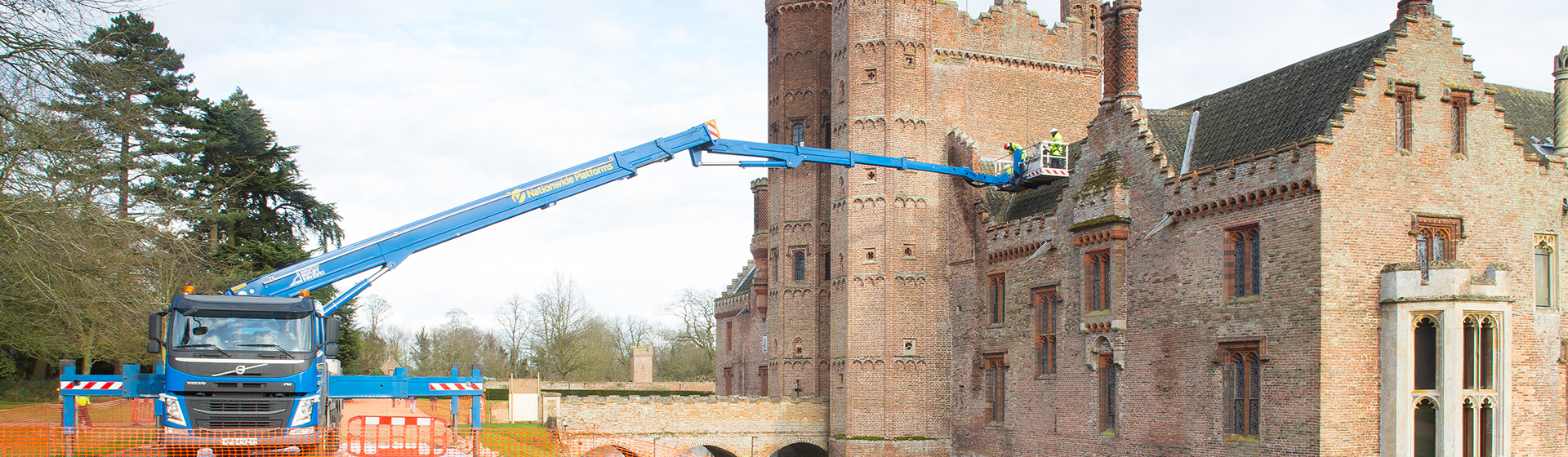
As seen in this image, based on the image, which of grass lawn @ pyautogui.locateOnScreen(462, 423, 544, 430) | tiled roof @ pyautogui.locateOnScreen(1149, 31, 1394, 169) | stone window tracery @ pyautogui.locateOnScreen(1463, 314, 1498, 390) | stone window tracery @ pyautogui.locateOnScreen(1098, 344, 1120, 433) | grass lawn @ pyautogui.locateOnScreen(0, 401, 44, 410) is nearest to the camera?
stone window tracery @ pyautogui.locateOnScreen(1463, 314, 1498, 390)

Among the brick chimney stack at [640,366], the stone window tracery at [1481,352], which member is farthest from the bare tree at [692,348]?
the stone window tracery at [1481,352]

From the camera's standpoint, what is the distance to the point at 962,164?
38812 mm

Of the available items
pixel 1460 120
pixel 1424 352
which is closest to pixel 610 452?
pixel 1424 352

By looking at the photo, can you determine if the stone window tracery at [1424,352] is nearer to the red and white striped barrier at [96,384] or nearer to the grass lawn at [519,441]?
the grass lawn at [519,441]

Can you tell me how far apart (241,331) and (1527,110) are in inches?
1119

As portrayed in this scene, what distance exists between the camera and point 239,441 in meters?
19.4

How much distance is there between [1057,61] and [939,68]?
15.6 feet

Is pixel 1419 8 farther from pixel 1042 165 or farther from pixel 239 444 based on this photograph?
pixel 239 444

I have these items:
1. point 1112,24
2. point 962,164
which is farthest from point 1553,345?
point 962,164

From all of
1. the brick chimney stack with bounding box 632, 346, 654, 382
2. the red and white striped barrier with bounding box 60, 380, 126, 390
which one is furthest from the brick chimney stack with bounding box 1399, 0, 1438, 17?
the brick chimney stack with bounding box 632, 346, 654, 382

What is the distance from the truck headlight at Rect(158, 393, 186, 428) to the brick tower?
892 inches

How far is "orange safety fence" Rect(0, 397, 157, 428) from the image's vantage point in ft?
95.6

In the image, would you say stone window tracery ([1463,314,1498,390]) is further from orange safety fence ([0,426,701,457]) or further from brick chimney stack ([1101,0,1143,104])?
orange safety fence ([0,426,701,457])

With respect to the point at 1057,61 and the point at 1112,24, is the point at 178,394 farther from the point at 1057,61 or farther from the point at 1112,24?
the point at 1057,61
